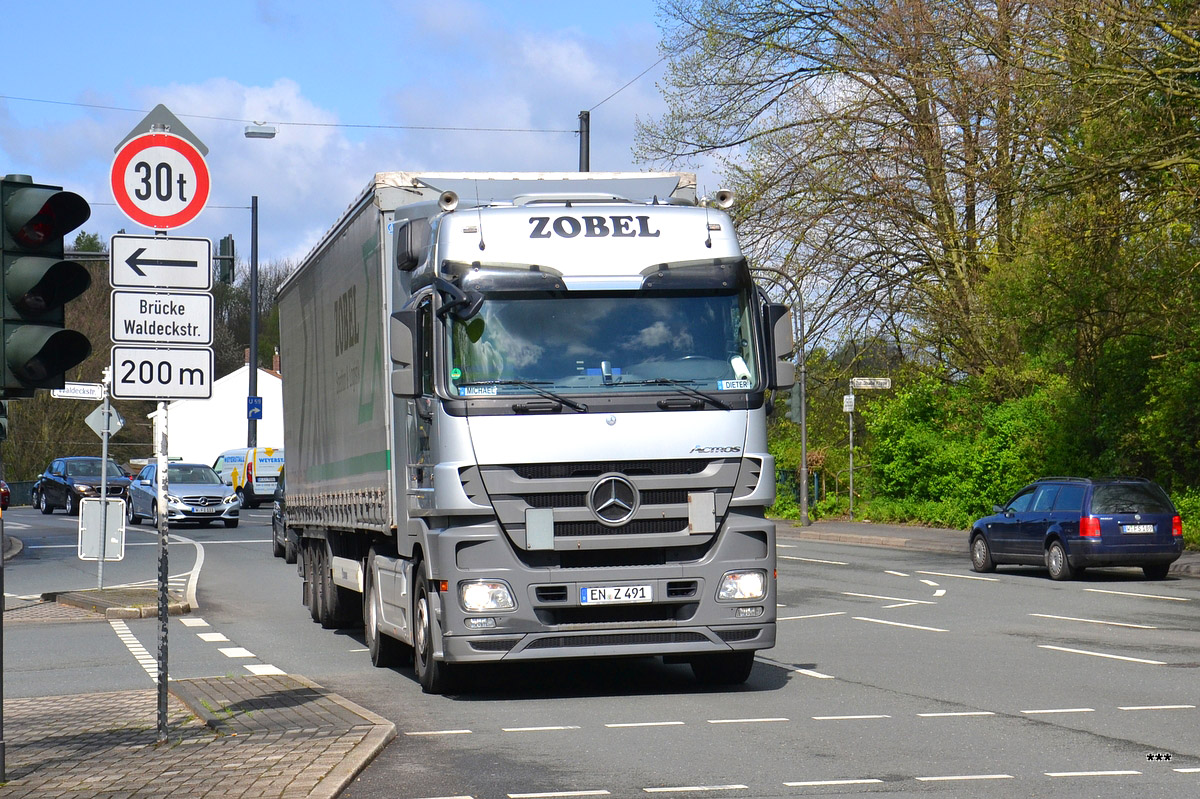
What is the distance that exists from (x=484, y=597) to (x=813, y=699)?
231 cm

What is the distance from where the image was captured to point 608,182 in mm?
Answer: 11914

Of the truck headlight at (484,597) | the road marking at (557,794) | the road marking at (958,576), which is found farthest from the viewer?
the road marking at (958,576)

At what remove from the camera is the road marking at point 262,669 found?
40.9ft

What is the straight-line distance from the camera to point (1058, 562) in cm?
2275

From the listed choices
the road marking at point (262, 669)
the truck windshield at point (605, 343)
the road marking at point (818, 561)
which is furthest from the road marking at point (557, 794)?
the road marking at point (818, 561)

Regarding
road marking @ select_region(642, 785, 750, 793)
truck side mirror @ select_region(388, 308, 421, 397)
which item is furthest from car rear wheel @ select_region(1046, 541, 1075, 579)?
road marking @ select_region(642, 785, 750, 793)

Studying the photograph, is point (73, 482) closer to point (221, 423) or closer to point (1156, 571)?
point (1156, 571)

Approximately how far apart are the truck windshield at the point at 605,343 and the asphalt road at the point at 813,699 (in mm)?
2159

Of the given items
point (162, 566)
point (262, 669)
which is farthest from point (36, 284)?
point (262, 669)

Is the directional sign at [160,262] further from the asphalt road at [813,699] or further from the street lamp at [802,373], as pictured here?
the street lamp at [802,373]

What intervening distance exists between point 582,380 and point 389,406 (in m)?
2.04

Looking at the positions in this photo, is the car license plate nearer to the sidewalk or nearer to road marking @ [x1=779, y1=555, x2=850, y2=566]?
road marking @ [x1=779, y1=555, x2=850, y2=566]

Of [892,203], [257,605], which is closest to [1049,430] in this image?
[892,203]

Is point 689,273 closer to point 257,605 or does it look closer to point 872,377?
point 257,605
